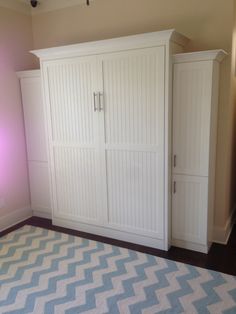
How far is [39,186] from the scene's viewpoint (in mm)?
3643

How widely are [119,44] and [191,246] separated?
2088 millimetres

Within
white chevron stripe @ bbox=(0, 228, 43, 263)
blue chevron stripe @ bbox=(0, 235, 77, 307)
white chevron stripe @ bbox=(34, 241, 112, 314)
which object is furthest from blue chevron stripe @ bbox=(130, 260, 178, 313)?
white chevron stripe @ bbox=(0, 228, 43, 263)

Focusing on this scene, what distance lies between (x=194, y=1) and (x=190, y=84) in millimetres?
832

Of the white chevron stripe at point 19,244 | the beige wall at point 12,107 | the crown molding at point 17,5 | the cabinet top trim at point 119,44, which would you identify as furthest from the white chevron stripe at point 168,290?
the crown molding at point 17,5

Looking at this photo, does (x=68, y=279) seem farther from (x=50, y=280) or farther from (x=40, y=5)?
(x=40, y=5)

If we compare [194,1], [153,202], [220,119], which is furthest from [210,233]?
[194,1]

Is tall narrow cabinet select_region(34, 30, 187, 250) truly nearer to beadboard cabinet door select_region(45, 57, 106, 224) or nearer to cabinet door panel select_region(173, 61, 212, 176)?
beadboard cabinet door select_region(45, 57, 106, 224)

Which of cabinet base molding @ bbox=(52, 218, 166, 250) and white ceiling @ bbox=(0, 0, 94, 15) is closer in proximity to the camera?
cabinet base molding @ bbox=(52, 218, 166, 250)

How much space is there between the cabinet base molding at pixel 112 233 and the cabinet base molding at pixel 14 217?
1.65 feet

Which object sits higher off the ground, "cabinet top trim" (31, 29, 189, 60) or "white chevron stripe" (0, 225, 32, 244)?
"cabinet top trim" (31, 29, 189, 60)

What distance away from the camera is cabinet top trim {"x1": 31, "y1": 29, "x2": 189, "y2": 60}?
7.90 ft

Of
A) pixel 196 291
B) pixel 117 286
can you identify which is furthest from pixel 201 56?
pixel 117 286

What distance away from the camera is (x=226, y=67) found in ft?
8.49

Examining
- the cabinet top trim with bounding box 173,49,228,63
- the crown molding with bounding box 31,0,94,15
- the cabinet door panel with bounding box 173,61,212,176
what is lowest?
the cabinet door panel with bounding box 173,61,212,176
